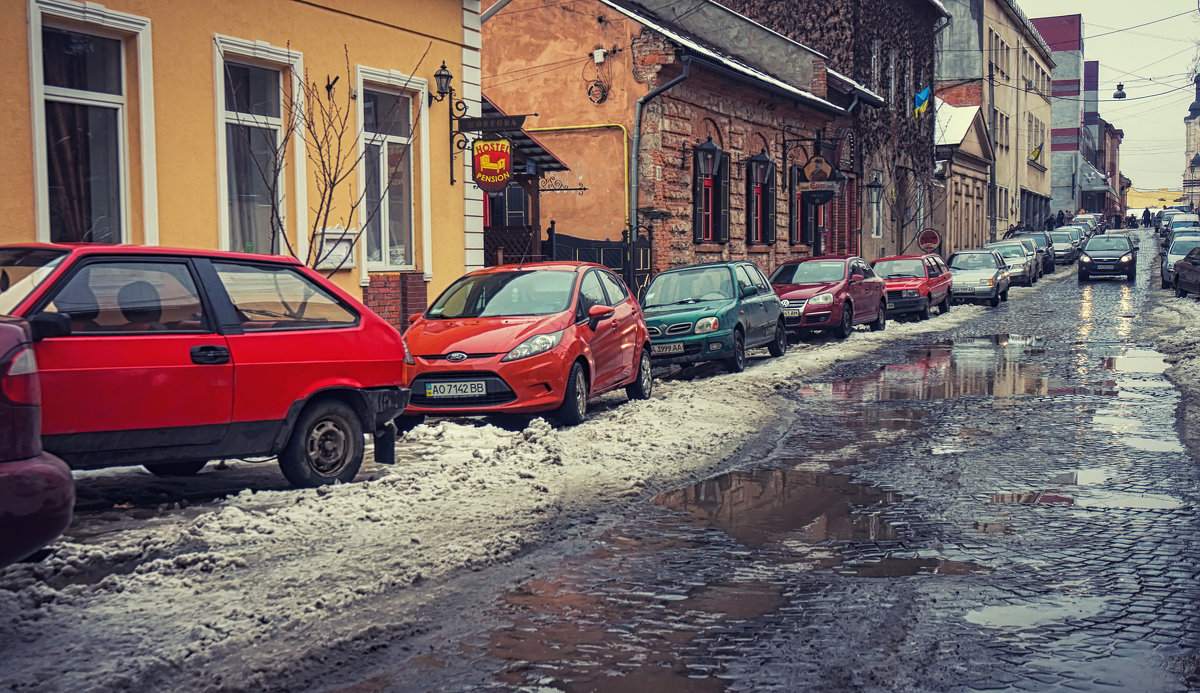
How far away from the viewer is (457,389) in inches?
411

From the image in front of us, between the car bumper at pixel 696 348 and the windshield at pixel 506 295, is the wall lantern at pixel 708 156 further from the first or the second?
the windshield at pixel 506 295

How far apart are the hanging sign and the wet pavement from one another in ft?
23.0

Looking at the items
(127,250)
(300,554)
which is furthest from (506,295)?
(300,554)

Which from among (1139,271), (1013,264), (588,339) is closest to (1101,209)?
(1139,271)

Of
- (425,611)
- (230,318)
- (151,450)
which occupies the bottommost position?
(425,611)

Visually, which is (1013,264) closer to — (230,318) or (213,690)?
(230,318)

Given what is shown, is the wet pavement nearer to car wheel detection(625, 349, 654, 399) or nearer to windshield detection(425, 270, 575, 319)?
windshield detection(425, 270, 575, 319)

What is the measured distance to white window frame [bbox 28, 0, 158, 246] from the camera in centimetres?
1062

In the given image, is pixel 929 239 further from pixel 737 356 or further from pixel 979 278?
pixel 737 356

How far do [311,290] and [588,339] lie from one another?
12.9 feet

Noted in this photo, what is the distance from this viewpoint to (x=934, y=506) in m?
7.34

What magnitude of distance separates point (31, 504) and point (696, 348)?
40.1ft

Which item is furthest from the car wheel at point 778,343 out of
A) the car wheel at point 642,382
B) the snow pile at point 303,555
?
the snow pile at point 303,555

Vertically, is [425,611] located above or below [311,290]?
below
